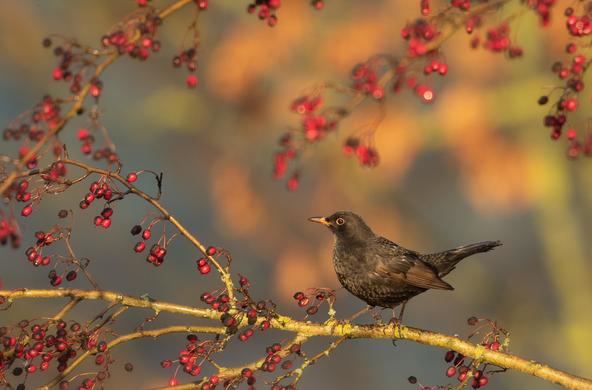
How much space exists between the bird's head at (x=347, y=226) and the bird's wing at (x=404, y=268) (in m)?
0.14

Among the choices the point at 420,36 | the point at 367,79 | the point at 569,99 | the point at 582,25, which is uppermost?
the point at 582,25

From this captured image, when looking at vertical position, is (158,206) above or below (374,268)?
below

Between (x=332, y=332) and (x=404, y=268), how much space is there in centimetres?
219

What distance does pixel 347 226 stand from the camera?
6.59m

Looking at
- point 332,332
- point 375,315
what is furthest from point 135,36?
point 375,315

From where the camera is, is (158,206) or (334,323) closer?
(158,206)

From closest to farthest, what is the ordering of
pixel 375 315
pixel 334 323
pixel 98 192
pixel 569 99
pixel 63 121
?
1. pixel 63 121
2. pixel 569 99
3. pixel 98 192
4. pixel 334 323
5. pixel 375 315

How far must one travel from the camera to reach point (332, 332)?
14.3 feet

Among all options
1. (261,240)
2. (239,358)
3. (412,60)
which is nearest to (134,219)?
(239,358)

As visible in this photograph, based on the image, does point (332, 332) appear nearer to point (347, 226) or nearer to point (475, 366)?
point (475, 366)

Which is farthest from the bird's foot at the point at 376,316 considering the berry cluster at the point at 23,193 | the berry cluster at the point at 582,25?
the berry cluster at the point at 582,25

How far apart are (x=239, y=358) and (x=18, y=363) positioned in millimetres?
4347

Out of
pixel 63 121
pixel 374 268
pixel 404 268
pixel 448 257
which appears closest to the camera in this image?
pixel 63 121

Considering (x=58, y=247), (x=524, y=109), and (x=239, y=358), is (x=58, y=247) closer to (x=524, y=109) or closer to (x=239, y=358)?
(x=239, y=358)
